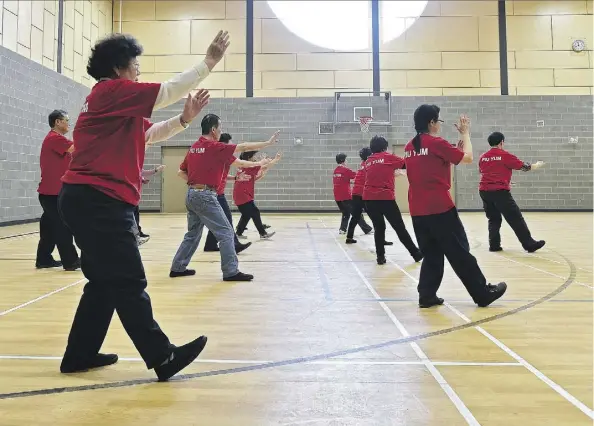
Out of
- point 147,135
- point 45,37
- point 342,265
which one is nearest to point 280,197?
point 45,37

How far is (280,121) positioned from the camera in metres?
17.4

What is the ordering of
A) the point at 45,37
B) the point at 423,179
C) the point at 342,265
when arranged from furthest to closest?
the point at 45,37
the point at 342,265
the point at 423,179

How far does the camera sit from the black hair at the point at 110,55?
227cm

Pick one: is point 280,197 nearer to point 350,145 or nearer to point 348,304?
point 350,145

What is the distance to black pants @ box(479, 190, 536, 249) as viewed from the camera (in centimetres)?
697

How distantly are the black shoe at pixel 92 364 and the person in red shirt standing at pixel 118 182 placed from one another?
14.6 inches

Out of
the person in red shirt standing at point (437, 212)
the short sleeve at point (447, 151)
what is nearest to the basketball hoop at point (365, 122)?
the person in red shirt standing at point (437, 212)

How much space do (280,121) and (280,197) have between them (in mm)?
2784

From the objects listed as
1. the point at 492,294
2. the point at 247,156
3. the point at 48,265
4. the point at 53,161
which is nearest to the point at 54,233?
the point at 48,265

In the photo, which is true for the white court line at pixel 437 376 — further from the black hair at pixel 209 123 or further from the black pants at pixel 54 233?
the black pants at pixel 54 233

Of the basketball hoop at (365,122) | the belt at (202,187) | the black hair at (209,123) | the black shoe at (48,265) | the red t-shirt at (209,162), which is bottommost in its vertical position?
the black shoe at (48,265)

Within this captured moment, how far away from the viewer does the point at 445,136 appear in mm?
17250

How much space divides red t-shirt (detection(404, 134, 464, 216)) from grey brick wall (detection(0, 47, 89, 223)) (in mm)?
11033

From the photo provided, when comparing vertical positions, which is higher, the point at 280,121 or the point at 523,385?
the point at 280,121
